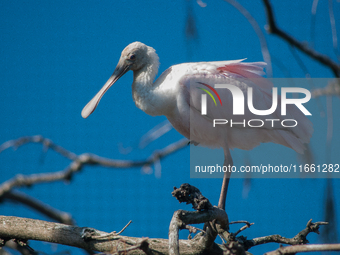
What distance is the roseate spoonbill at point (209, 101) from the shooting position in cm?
291

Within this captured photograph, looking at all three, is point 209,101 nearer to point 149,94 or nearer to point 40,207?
point 149,94

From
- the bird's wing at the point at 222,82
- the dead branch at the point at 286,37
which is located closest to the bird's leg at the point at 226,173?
the bird's wing at the point at 222,82

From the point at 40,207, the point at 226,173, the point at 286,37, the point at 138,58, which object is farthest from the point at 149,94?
the point at 286,37

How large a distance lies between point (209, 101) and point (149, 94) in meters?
0.43

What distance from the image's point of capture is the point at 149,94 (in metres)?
2.93

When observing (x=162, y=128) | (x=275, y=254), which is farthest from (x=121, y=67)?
(x=275, y=254)

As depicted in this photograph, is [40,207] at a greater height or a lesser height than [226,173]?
lesser

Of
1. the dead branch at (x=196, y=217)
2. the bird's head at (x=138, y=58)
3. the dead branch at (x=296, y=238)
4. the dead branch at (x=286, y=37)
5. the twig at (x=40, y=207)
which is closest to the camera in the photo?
the dead branch at (x=286, y=37)

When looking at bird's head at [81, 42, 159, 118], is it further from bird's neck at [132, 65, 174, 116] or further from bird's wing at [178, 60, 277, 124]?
bird's wing at [178, 60, 277, 124]

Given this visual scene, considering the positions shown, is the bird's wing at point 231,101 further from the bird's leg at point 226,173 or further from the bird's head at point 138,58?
the bird's head at point 138,58

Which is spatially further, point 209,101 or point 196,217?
point 209,101

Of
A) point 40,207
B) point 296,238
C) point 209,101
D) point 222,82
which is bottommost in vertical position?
point 296,238

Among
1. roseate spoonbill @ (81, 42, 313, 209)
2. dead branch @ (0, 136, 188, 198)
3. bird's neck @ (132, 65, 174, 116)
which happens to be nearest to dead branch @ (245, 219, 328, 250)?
roseate spoonbill @ (81, 42, 313, 209)

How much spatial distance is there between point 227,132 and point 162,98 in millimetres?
560
